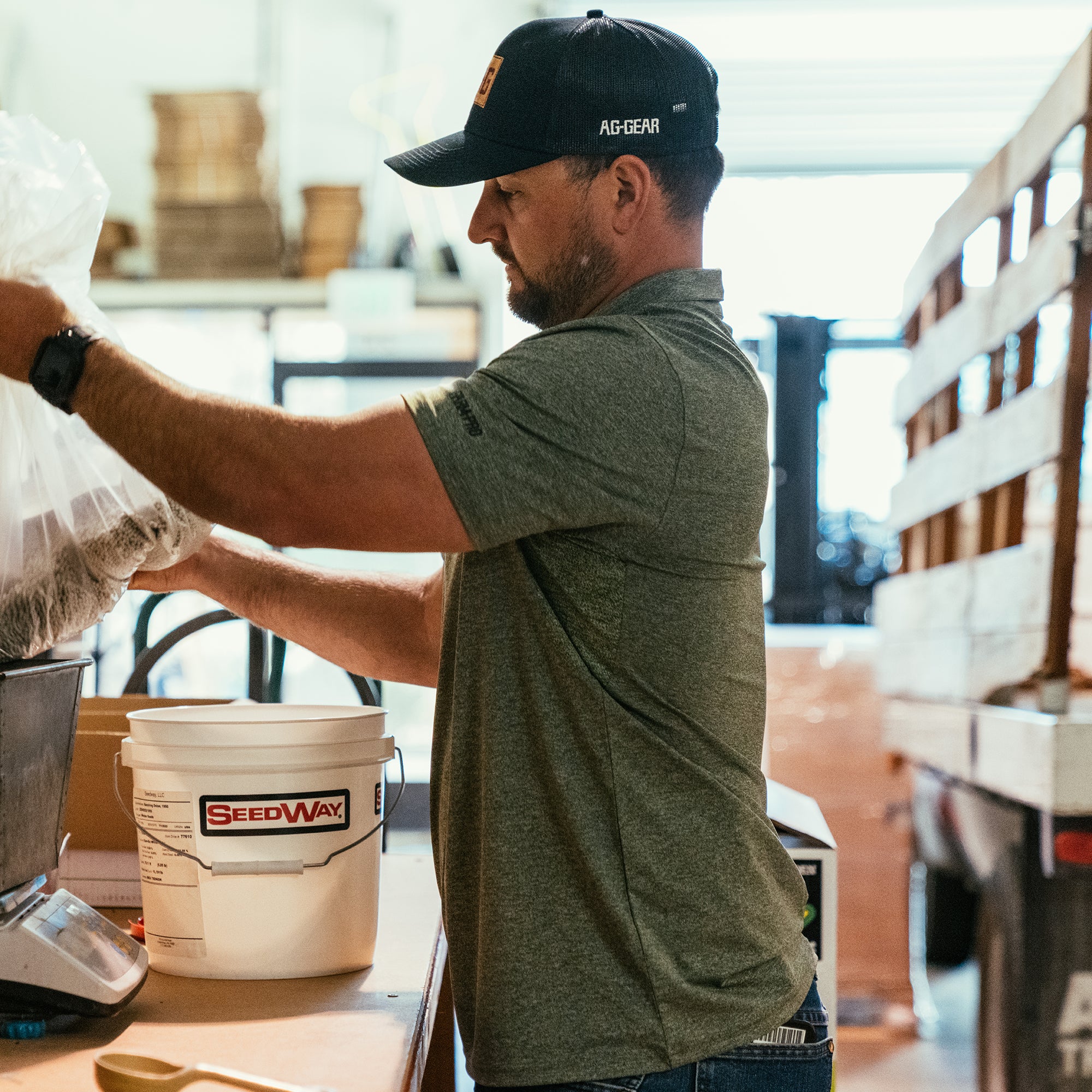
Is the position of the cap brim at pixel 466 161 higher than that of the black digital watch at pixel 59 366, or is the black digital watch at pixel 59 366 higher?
the cap brim at pixel 466 161

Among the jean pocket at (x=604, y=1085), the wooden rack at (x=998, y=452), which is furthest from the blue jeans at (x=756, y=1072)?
the wooden rack at (x=998, y=452)

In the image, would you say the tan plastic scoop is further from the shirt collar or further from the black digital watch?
the shirt collar

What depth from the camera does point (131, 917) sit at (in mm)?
1612

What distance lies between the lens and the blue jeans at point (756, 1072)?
1143mm

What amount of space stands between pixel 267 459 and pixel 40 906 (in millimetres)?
520

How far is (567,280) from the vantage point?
53.2 inches

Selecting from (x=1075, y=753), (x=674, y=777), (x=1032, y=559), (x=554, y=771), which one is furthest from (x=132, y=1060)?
(x=1032, y=559)

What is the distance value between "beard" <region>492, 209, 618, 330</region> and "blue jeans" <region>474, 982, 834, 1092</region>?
0.77 metres

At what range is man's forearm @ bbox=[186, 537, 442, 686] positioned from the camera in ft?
5.43

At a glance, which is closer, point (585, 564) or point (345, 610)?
point (585, 564)

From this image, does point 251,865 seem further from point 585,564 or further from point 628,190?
point 628,190

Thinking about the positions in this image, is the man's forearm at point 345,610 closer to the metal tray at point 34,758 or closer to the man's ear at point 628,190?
the metal tray at point 34,758

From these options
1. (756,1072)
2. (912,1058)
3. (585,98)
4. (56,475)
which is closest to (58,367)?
(56,475)

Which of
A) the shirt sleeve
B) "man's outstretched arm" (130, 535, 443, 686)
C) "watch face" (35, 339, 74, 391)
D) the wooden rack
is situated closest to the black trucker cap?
the shirt sleeve
